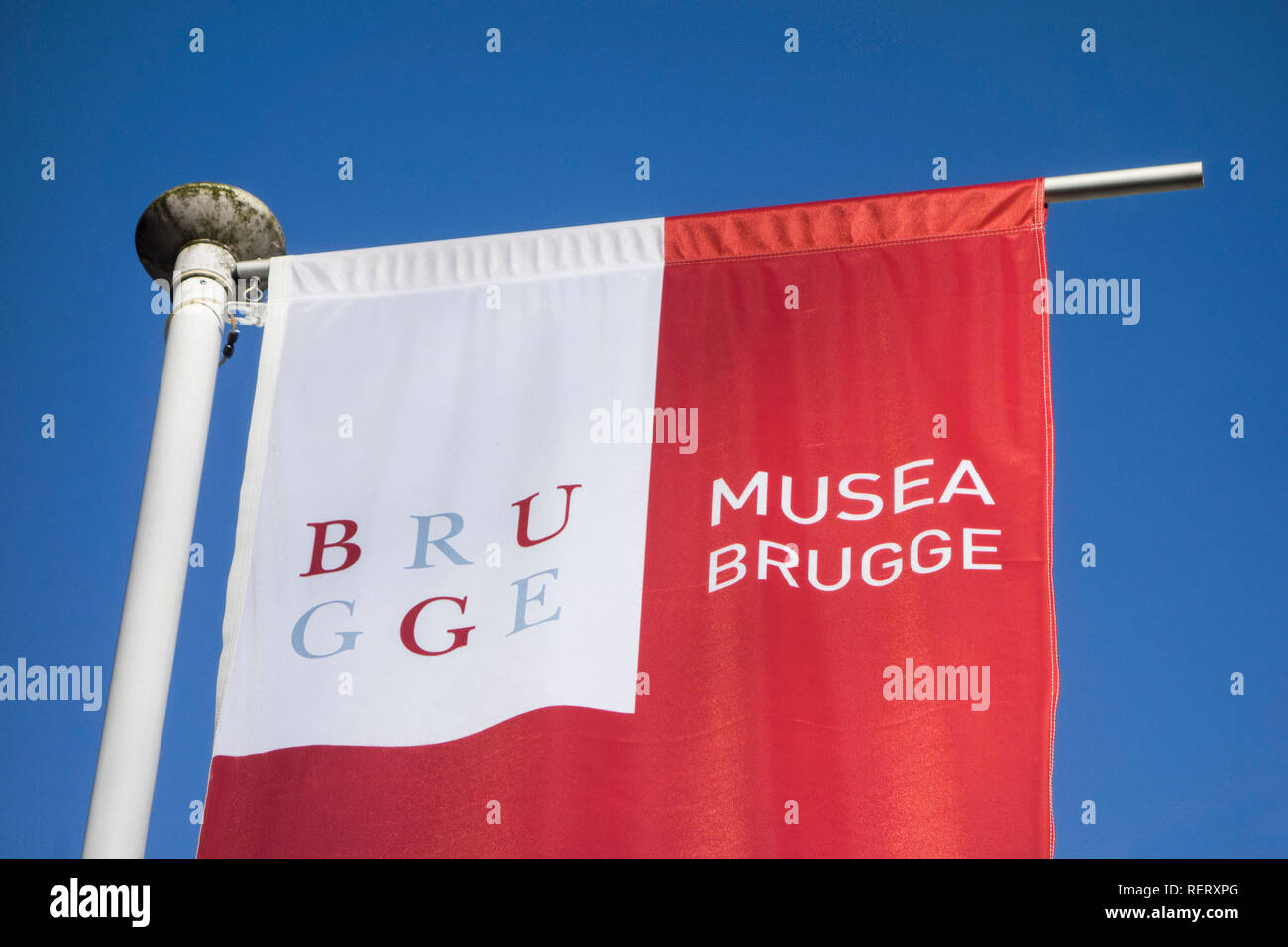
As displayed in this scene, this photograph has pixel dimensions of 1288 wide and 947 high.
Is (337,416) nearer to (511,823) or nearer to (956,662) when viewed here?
(511,823)

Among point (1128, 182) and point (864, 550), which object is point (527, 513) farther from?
point (1128, 182)

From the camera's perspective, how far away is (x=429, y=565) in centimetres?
544

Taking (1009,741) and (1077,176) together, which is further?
(1077,176)

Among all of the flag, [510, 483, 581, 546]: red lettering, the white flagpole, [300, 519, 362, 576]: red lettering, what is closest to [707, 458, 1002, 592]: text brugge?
the flag

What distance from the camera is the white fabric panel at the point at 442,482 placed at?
5246mm

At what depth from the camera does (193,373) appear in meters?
5.51

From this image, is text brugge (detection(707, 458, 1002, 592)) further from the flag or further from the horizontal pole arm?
the horizontal pole arm

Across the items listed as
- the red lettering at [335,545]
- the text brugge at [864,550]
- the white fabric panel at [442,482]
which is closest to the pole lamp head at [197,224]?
the white fabric panel at [442,482]

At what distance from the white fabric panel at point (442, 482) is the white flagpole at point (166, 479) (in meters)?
0.28

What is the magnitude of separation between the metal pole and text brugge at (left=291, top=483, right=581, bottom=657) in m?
1.91

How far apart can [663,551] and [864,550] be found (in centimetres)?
65

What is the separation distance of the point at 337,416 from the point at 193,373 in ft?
1.80

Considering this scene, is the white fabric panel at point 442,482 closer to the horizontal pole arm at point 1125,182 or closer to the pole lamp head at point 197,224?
the pole lamp head at point 197,224
